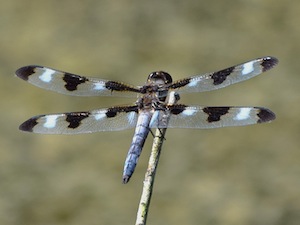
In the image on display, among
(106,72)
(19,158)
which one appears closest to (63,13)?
(106,72)

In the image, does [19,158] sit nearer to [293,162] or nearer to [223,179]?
[223,179]

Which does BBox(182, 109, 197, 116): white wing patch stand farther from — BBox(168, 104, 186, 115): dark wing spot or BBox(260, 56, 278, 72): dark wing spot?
BBox(260, 56, 278, 72): dark wing spot

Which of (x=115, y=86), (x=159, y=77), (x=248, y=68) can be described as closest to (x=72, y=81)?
(x=115, y=86)

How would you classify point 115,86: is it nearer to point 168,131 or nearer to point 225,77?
point 225,77

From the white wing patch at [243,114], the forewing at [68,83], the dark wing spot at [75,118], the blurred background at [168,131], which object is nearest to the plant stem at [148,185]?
the white wing patch at [243,114]

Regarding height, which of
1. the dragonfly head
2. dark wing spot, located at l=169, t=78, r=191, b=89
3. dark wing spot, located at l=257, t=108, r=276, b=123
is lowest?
dark wing spot, located at l=257, t=108, r=276, b=123

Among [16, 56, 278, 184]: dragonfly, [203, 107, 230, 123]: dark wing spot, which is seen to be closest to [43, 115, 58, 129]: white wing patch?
[16, 56, 278, 184]: dragonfly
